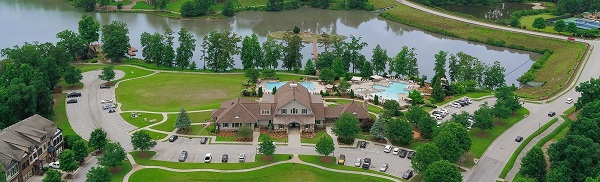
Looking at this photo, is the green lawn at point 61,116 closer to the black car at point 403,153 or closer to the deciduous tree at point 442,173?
the black car at point 403,153

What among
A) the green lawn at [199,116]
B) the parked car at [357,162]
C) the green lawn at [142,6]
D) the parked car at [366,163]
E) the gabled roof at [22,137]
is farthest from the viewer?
the green lawn at [142,6]

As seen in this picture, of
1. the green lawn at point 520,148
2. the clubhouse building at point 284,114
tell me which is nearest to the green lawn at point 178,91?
the clubhouse building at point 284,114

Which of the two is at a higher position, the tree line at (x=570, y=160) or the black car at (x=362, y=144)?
the tree line at (x=570, y=160)

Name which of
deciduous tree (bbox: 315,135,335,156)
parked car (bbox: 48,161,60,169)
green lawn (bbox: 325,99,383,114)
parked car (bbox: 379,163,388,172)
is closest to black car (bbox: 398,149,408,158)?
parked car (bbox: 379,163,388,172)

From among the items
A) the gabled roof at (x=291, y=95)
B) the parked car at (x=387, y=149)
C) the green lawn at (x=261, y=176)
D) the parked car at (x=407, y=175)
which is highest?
the gabled roof at (x=291, y=95)

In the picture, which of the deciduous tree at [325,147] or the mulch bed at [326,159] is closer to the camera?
the deciduous tree at [325,147]

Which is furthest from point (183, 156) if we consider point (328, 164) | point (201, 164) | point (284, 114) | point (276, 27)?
point (276, 27)

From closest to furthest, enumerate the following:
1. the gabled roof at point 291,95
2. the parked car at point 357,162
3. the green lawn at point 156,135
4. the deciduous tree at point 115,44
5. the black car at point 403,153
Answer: the parked car at point 357,162 → the black car at point 403,153 → the green lawn at point 156,135 → the gabled roof at point 291,95 → the deciduous tree at point 115,44

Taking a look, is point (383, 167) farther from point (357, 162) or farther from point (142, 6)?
point (142, 6)

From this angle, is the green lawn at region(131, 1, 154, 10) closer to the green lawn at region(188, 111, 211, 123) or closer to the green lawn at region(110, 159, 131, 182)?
the green lawn at region(188, 111, 211, 123)
